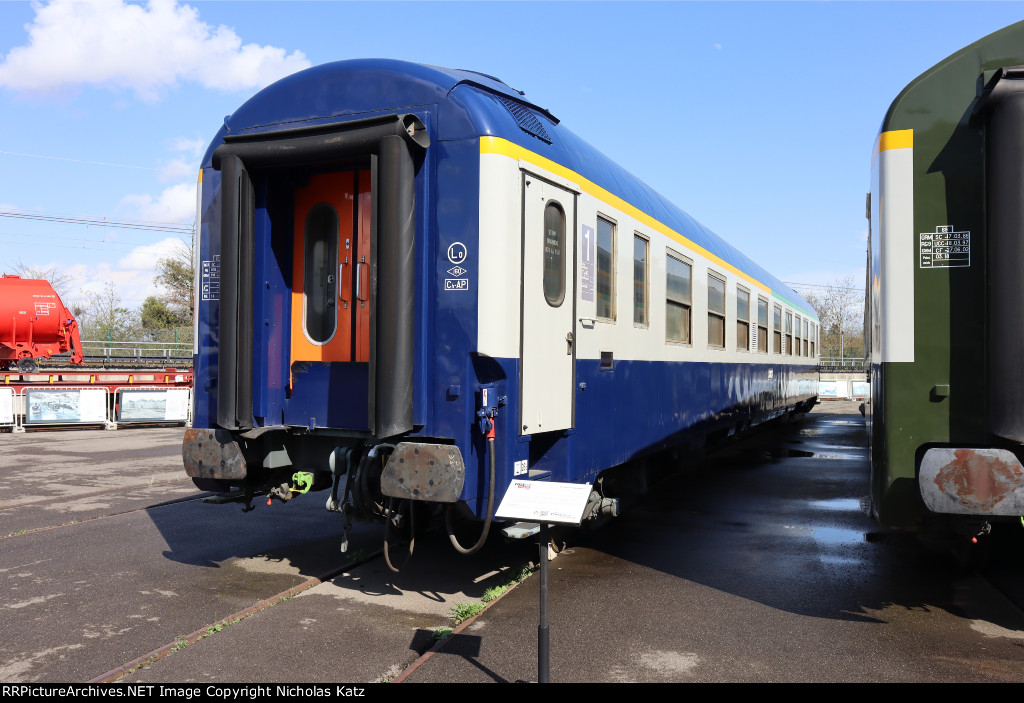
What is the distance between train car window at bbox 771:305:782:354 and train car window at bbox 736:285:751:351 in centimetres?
254

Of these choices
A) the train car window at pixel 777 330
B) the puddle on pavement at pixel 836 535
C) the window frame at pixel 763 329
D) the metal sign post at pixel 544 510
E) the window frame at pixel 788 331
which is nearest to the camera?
the metal sign post at pixel 544 510

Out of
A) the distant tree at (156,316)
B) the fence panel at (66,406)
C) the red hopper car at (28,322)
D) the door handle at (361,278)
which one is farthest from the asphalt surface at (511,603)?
the distant tree at (156,316)

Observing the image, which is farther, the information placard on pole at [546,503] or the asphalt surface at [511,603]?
the asphalt surface at [511,603]

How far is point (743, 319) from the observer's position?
12.2 metres

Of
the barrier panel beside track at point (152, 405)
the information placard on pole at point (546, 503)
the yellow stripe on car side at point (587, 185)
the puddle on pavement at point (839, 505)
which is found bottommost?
the puddle on pavement at point (839, 505)

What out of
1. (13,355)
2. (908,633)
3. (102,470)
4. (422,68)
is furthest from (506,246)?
(13,355)

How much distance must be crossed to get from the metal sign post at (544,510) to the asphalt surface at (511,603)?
496 millimetres

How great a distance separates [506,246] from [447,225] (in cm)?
41

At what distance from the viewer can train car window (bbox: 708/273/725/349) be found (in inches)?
401

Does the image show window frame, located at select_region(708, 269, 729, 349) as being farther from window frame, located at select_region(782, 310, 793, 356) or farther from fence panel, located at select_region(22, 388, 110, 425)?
fence panel, located at select_region(22, 388, 110, 425)

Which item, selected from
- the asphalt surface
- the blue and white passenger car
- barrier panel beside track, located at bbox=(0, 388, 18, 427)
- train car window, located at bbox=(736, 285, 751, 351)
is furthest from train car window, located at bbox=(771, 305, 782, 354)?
barrier panel beside track, located at bbox=(0, 388, 18, 427)

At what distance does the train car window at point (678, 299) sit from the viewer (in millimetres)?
8492

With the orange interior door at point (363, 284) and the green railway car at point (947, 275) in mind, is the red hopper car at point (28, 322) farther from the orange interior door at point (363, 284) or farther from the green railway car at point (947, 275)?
the green railway car at point (947, 275)
